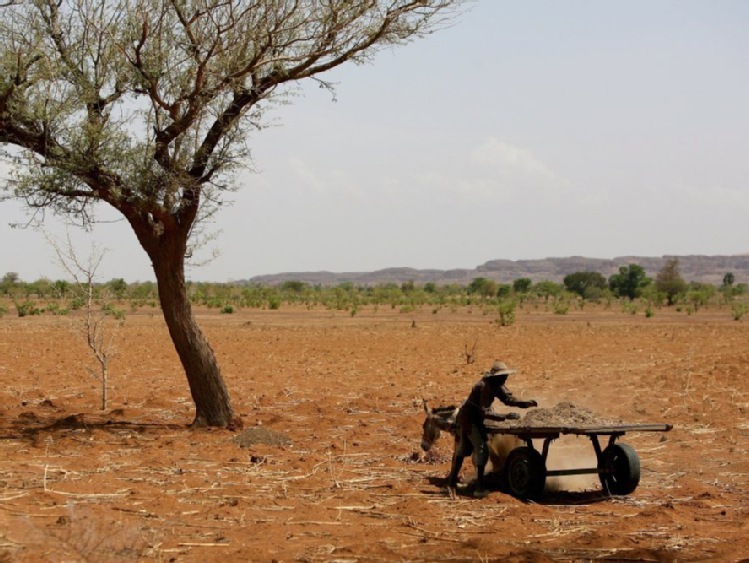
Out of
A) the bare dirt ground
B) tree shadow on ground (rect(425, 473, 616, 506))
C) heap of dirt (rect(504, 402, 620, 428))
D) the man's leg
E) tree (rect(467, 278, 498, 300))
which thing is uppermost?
tree (rect(467, 278, 498, 300))

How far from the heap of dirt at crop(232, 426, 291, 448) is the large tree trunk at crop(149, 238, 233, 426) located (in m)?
1.22

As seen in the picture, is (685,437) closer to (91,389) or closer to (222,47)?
(222,47)

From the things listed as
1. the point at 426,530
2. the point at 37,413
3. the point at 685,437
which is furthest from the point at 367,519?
the point at 37,413

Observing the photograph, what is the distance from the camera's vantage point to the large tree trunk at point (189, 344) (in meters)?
13.4

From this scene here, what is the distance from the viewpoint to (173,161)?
12789 millimetres

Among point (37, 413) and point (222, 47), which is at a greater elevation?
point (222, 47)

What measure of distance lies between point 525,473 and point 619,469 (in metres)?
1.01

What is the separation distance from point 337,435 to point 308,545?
19.1 feet

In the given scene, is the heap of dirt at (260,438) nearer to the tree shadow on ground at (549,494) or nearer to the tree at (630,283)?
the tree shadow on ground at (549,494)

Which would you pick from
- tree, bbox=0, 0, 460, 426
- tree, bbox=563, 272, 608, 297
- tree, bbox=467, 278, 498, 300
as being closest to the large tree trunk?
tree, bbox=0, 0, 460, 426

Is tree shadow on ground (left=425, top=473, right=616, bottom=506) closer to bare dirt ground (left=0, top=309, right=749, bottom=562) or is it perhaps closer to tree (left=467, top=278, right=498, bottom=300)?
bare dirt ground (left=0, top=309, right=749, bottom=562)

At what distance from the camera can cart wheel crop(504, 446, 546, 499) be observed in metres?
8.83

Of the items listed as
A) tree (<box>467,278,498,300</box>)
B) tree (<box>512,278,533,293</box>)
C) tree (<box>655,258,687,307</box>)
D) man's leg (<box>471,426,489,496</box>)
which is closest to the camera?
man's leg (<box>471,426,489,496</box>)

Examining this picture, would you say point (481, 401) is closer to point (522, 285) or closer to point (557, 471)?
point (557, 471)
